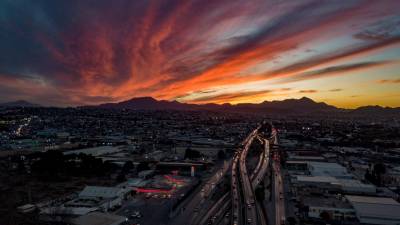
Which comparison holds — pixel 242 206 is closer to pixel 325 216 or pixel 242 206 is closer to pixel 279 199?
pixel 279 199

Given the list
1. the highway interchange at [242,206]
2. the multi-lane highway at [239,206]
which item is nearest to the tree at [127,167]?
the highway interchange at [242,206]

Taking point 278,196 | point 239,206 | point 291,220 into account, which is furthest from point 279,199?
point 291,220

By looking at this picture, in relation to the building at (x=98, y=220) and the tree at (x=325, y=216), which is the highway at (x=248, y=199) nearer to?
the tree at (x=325, y=216)

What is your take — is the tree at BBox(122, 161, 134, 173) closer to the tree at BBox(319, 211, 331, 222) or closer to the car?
the car

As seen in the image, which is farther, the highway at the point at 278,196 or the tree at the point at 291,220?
the highway at the point at 278,196

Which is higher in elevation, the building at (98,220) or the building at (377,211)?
the building at (98,220)

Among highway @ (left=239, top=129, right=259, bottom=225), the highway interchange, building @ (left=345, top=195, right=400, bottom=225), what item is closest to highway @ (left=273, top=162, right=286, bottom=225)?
the highway interchange

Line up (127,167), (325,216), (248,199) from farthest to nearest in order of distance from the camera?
1. (127,167)
2. (248,199)
3. (325,216)

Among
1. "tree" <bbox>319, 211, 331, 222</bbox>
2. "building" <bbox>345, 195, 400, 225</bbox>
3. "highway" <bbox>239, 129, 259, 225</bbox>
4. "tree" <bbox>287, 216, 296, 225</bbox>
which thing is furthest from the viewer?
"tree" <bbox>319, 211, 331, 222</bbox>
